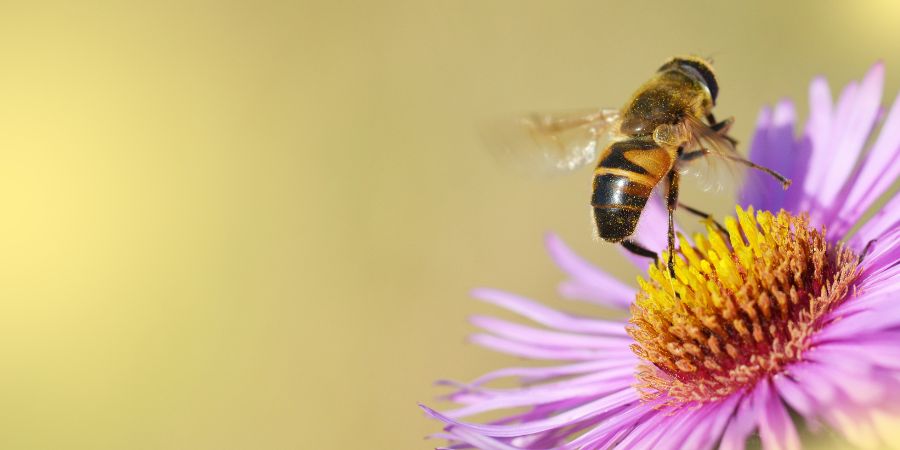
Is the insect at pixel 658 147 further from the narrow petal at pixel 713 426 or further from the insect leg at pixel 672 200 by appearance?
→ the narrow petal at pixel 713 426

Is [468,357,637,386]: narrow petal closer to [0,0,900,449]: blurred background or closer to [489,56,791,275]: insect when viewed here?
[489,56,791,275]: insect

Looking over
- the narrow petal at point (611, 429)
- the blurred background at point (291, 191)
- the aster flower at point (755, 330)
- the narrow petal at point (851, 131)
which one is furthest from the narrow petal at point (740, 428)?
the blurred background at point (291, 191)

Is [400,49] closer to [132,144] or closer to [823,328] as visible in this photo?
[132,144]

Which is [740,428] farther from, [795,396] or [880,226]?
[880,226]

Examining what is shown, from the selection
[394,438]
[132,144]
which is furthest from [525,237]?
[132,144]

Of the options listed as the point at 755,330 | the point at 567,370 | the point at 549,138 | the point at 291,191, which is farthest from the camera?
the point at 291,191

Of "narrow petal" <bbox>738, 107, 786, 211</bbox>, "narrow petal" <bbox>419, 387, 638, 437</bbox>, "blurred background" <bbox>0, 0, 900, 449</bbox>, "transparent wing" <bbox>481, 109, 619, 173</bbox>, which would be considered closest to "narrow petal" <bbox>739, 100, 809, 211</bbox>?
"narrow petal" <bbox>738, 107, 786, 211</bbox>

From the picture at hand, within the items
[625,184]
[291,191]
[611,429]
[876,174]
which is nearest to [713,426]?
[611,429]
